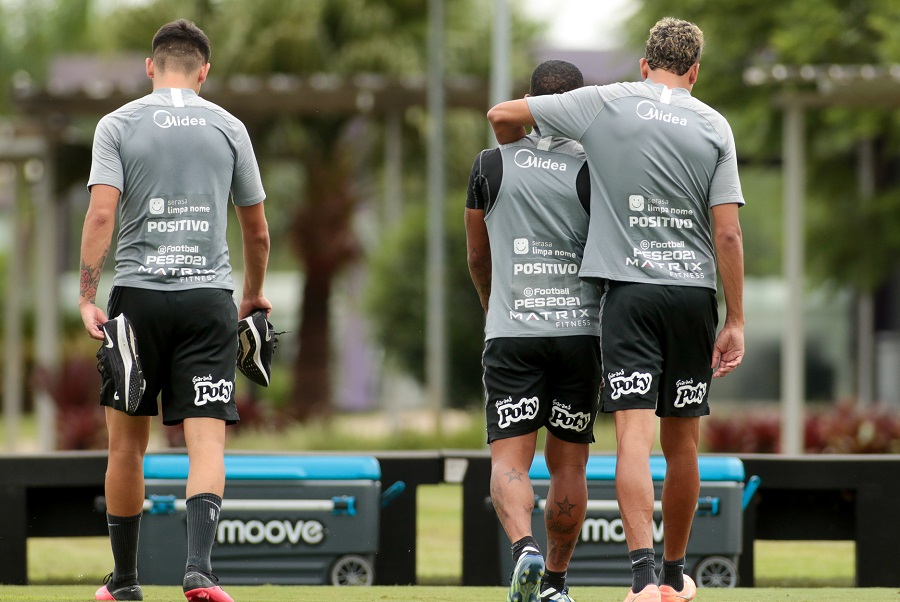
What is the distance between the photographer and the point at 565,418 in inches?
197

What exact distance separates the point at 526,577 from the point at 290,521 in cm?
266

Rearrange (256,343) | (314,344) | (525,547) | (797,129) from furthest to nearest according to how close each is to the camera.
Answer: (314,344)
(797,129)
(256,343)
(525,547)

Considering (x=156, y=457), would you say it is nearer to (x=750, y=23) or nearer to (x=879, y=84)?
(x=879, y=84)

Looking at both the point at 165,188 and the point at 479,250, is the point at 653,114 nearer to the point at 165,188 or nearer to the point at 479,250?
the point at 479,250

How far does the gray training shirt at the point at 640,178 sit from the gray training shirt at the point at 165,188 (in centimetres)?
123

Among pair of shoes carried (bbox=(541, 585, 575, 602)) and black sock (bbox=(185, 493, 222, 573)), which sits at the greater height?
black sock (bbox=(185, 493, 222, 573))

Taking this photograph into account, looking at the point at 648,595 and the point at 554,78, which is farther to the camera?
the point at 554,78

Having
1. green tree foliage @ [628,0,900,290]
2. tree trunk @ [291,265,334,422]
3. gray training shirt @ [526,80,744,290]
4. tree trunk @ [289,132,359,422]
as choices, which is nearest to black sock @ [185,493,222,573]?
gray training shirt @ [526,80,744,290]

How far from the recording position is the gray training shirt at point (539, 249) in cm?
494

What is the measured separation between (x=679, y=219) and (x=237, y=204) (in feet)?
5.51

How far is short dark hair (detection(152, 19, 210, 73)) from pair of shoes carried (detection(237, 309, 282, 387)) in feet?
3.23

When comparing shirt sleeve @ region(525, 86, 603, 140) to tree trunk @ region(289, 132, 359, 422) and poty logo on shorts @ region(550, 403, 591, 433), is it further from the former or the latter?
tree trunk @ region(289, 132, 359, 422)

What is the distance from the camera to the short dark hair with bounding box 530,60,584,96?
16.7 ft

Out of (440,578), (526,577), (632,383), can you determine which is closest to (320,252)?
(440,578)
